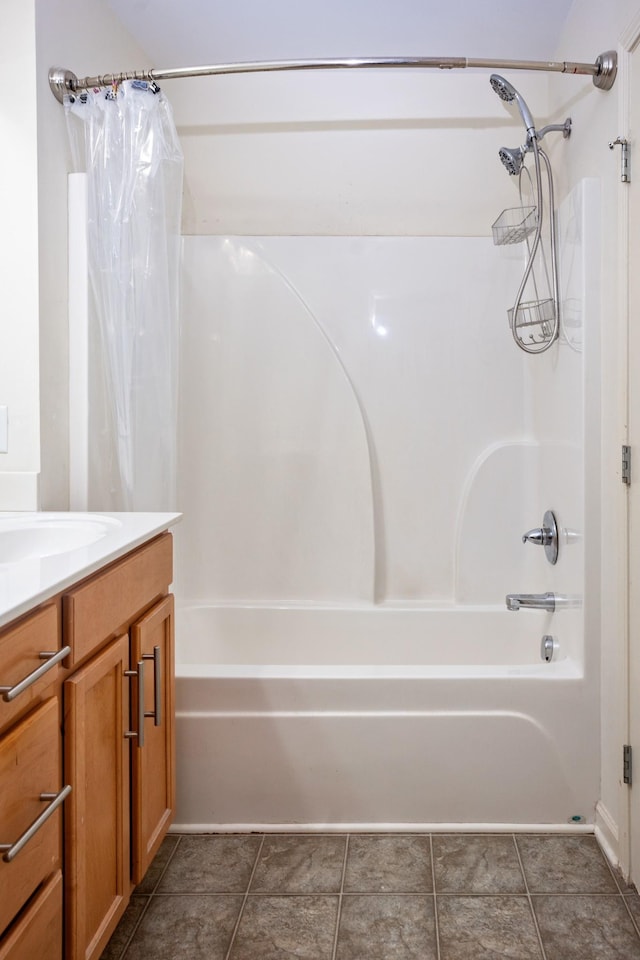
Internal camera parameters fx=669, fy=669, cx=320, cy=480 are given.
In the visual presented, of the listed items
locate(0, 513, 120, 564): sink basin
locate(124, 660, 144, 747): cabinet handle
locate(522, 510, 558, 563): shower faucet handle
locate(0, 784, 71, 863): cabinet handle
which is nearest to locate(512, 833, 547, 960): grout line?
locate(522, 510, 558, 563): shower faucet handle

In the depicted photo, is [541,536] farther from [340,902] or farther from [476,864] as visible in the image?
[340,902]

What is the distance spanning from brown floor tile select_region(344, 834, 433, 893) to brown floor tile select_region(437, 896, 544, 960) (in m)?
0.09

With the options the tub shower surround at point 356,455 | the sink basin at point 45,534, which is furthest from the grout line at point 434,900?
the sink basin at point 45,534

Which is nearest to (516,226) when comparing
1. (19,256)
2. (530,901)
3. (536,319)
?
(536,319)

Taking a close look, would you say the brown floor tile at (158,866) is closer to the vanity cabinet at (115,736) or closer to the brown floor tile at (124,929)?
the brown floor tile at (124,929)

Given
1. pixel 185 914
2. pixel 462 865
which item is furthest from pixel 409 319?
pixel 185 914

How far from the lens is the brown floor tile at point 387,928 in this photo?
1.38 m

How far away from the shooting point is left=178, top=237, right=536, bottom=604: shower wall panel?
246cm

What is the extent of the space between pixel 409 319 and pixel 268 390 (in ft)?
1.91

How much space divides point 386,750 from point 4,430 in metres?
1.30

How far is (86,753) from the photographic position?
1130 mm

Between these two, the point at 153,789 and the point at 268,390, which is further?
the point at 268,390

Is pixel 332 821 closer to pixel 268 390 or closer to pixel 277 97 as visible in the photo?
pixel 268 390

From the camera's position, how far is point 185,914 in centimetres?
149
